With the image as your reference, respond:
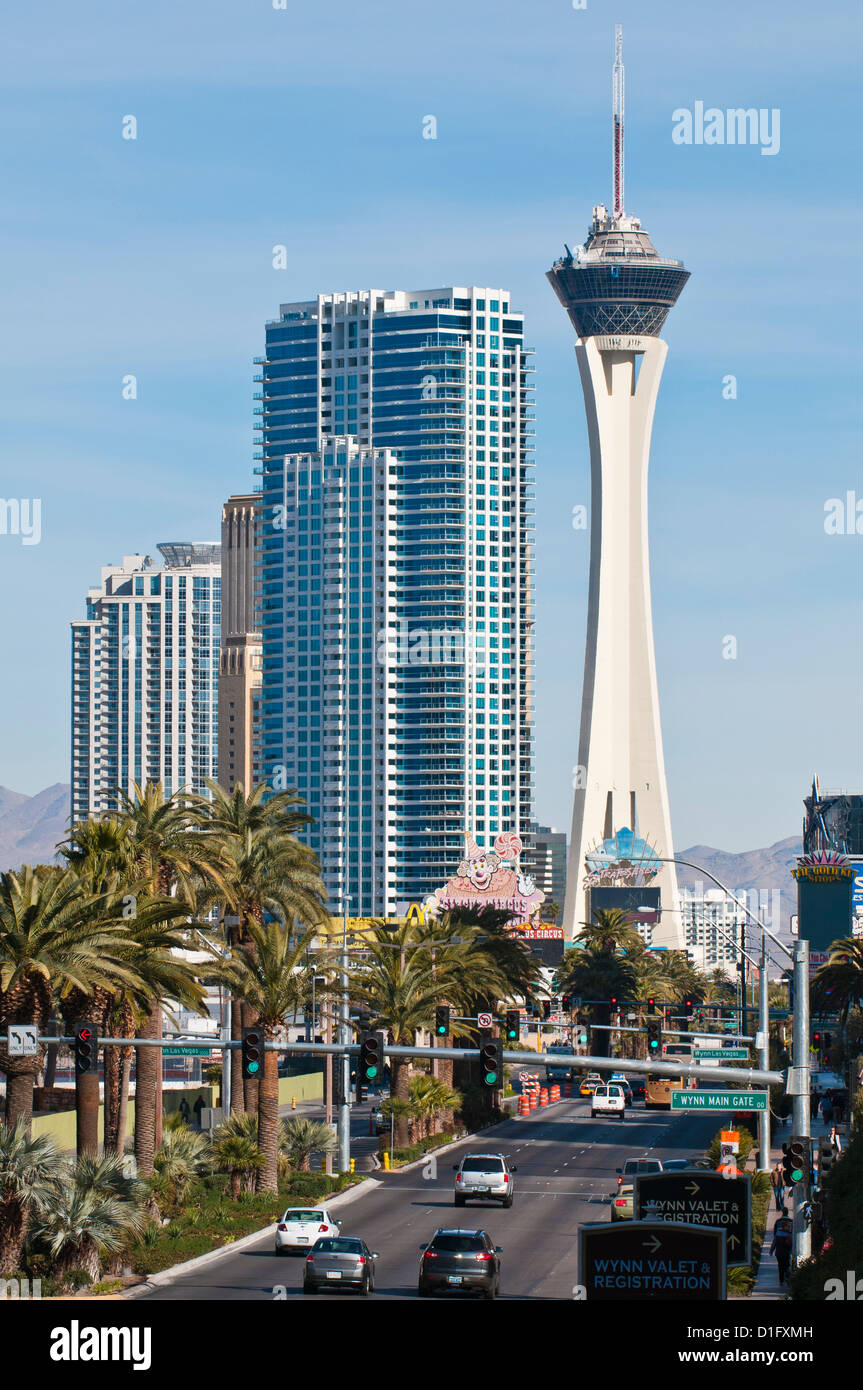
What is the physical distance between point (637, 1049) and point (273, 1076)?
78.6 metres

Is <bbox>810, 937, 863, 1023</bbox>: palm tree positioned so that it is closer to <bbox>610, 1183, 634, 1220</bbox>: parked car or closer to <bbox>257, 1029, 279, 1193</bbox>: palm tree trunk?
<bbox>610, 1183, 634, 1220</bbox>: parked car

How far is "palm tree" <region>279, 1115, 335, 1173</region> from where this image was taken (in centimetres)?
7025

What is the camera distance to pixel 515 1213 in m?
59.5

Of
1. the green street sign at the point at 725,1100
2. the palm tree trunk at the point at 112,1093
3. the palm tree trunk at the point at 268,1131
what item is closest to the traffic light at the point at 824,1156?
the palm tree trunk at the point at 268,1131

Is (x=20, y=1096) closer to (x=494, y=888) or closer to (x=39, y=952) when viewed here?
(x=39, y=952)

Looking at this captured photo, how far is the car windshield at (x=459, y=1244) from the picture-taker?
137 ft

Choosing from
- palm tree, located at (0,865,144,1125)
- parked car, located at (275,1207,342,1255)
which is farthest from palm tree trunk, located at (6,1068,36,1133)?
parked car, located at (275,1207,342,1255)

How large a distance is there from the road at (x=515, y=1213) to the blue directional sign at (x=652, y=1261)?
7.53 metres

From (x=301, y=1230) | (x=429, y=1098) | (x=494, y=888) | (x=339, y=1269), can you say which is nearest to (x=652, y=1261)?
(x=339, y=1269)

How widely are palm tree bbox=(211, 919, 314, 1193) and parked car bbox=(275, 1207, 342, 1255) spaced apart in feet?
33.0

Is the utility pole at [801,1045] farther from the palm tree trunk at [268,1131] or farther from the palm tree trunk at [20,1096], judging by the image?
the palm tree trunk at [268,1131]

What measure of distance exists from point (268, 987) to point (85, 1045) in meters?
16.8
